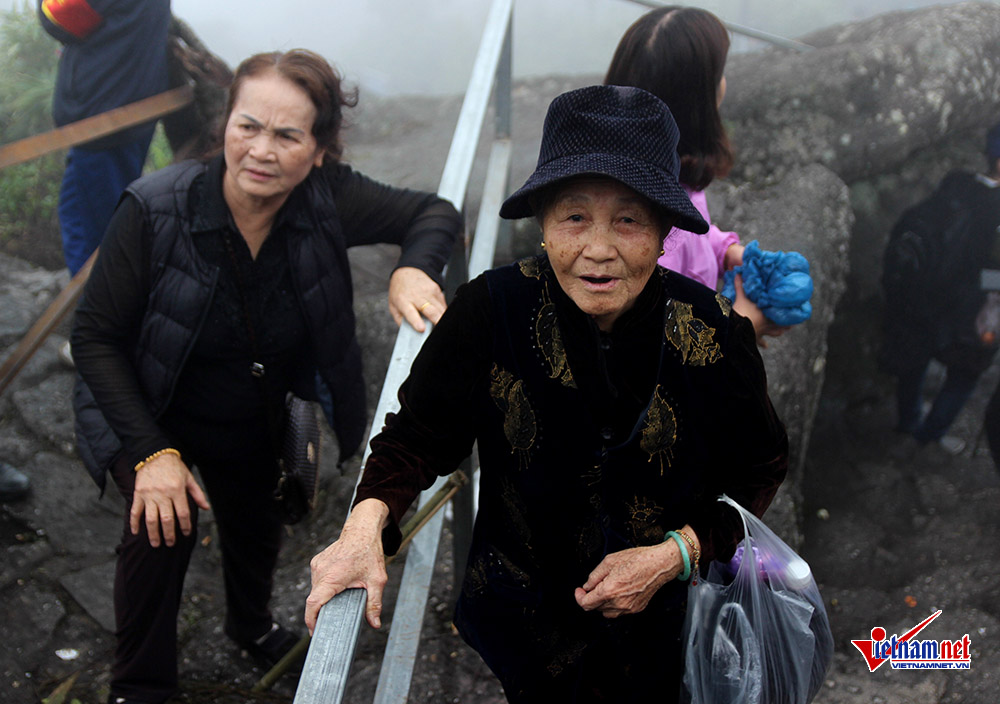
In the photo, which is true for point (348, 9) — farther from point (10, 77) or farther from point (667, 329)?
point (667, 329)

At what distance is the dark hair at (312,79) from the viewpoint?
204 centimetres

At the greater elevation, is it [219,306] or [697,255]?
[697,255]

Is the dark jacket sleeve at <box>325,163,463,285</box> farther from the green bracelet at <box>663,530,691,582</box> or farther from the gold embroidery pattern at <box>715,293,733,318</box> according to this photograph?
the green bracelet at <box>663,530,691,582</box>

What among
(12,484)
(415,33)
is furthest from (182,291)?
(415,33)

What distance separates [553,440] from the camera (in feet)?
4.58

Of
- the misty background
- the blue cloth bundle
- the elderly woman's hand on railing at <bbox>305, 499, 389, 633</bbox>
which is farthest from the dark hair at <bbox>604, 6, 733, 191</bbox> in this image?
the misty background

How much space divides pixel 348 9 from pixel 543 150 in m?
11.6

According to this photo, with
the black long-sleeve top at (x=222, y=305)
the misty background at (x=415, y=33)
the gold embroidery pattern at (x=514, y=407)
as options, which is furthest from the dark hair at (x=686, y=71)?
the misty background at (x=415, y=33)

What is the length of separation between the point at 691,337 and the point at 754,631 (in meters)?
0.58

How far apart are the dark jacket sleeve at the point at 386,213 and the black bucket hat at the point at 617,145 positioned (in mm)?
836

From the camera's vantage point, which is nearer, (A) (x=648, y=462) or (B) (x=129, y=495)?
(A) (x=648, y=462)

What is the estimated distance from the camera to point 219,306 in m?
1.99

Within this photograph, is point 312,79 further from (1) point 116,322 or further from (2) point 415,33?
(2) point 415,33

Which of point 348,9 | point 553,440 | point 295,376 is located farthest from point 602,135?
point 348,9
